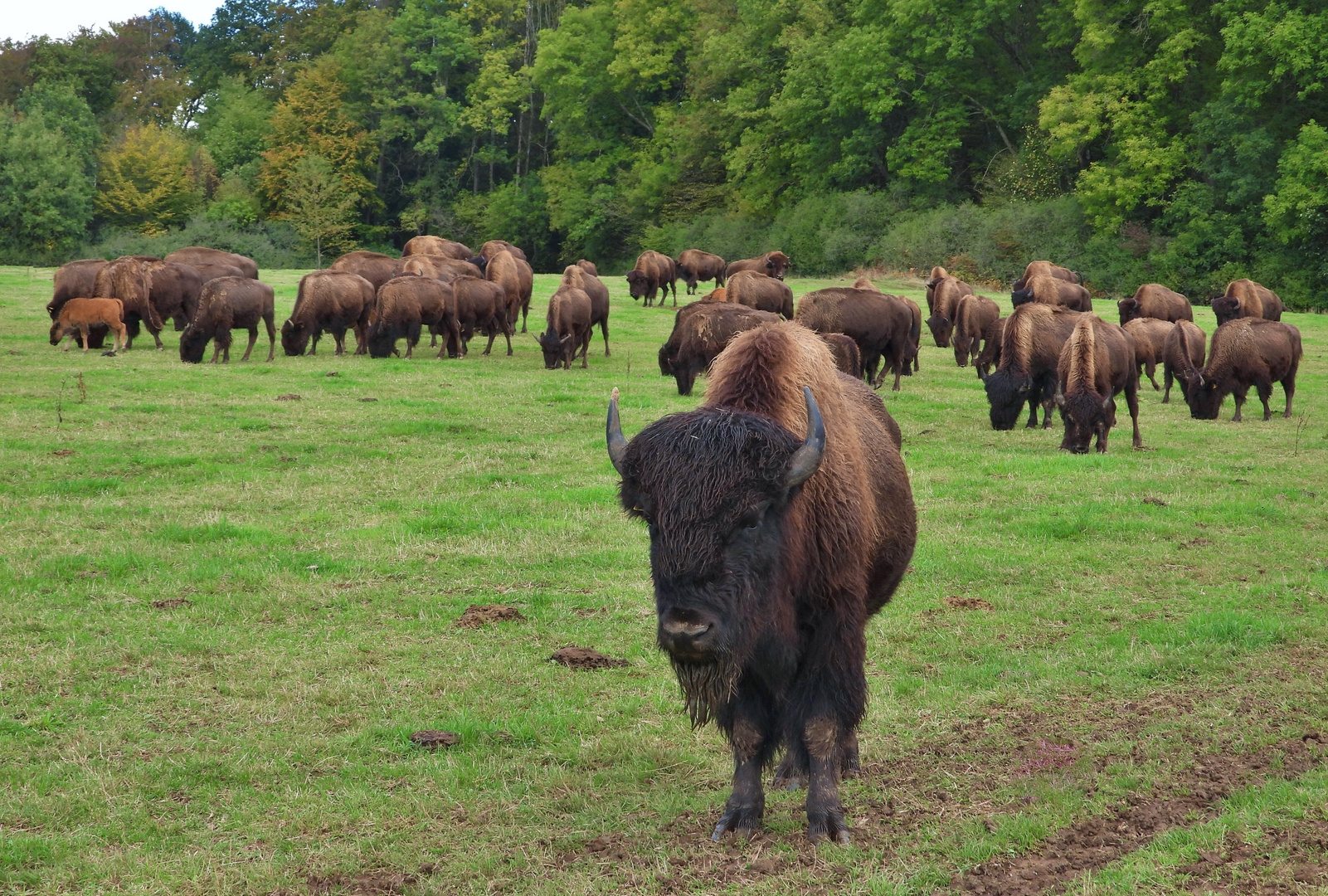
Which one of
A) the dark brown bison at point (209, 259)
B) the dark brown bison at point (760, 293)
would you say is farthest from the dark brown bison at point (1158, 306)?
the dark brown bison at point (209, 259)

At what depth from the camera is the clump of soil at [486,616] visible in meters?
7.91

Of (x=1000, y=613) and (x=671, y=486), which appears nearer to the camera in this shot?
(x=671, y=486)

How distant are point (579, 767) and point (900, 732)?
5.46ft

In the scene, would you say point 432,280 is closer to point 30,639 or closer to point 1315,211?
point 30,639

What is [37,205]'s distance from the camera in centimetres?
5672

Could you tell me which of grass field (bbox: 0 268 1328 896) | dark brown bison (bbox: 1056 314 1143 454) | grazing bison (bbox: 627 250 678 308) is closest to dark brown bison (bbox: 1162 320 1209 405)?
dark brown bison (bbox: 1056 314 1143 454)

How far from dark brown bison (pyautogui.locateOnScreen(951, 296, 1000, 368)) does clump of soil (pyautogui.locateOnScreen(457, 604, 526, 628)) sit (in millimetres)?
18646

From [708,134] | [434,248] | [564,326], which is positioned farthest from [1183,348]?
[708,134]

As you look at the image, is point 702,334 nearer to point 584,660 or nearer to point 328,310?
point 328,310

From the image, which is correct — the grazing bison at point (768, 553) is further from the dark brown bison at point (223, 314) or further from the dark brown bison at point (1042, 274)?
the dark brown bison at point (1042, 274)

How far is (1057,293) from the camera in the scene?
25797mm

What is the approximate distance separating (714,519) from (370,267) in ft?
80.6

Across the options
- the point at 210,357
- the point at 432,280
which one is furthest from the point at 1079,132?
the point at 210,357

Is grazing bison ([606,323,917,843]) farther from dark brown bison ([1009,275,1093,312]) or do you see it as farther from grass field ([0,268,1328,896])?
dark brown bison ([1009,275,1093,312])
